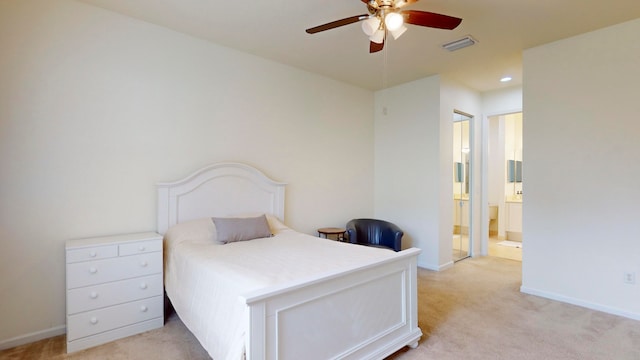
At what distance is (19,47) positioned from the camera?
2.48m

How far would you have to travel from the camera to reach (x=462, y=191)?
5.24 metres

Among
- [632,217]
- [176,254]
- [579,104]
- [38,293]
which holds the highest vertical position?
[579,104]

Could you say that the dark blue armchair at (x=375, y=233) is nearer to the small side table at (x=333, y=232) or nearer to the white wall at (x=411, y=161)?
the small side table at (x=333, y=232)

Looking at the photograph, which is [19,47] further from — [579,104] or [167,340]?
[579,104]

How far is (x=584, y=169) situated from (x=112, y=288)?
4.53 meters

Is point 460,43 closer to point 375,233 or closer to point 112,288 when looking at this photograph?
Answer: point 375,233

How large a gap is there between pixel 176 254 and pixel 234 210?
946 millimetres

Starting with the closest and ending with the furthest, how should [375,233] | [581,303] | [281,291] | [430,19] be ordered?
[281,291]
[430,19]
[581,303]
[375,233]

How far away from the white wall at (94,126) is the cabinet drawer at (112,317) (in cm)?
42

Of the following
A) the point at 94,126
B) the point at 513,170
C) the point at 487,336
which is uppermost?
the point at 94,126

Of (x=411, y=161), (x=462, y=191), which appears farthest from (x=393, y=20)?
(x=462, y=191)

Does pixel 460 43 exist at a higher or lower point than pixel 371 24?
higher

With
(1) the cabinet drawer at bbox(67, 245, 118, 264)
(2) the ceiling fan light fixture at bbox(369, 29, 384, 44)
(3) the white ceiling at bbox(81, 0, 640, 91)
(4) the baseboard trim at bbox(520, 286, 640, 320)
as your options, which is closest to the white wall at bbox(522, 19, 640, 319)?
(4) the baseboard trim at bbox(520, 286, 640, 320)

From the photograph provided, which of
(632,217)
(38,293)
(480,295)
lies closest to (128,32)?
(38,293)
